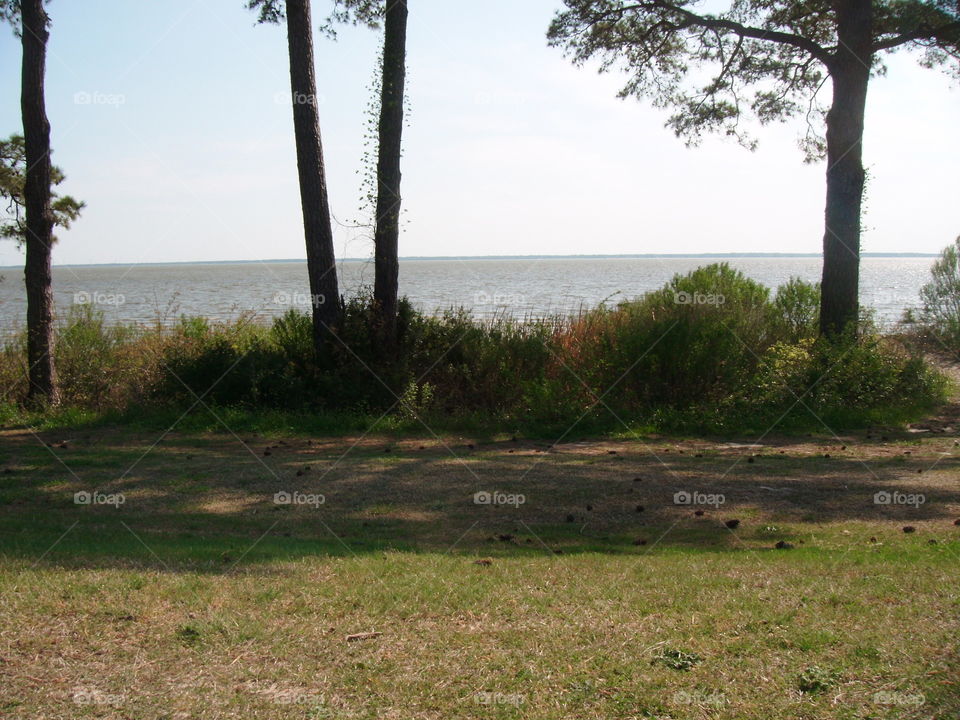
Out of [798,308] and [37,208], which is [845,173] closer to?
[798,308]

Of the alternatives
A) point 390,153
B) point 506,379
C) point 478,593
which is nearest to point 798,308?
point 506,379

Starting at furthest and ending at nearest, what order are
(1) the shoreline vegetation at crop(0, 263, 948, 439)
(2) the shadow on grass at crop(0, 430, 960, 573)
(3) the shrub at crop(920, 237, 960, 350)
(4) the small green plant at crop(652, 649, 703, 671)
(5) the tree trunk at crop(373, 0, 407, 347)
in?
1. (3) the shrub at crop(920, 237, 960, 350)
2. (5) the tree trunk at crop(373, 0, 407, 347)
3. (1) the shoreline vegetation at crop(0, 263, 948, 439)
4. (2) the shadow on grass at crop(0, 430, 960, 573)
5. (4) the small green plant at crop(652, 649, 703, 671)

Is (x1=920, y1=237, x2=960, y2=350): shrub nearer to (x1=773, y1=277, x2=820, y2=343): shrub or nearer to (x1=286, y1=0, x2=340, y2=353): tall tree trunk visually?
(x1=773, y1=277, x2=820, y2=343): shrub

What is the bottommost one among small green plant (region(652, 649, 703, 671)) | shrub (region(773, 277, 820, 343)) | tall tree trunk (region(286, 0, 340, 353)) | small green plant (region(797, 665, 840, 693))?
small green plant (region(652, 649, 703, 671))

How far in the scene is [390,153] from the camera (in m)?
14.0

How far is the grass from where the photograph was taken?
148 inches

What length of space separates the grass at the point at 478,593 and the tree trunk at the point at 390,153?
16.6 ft

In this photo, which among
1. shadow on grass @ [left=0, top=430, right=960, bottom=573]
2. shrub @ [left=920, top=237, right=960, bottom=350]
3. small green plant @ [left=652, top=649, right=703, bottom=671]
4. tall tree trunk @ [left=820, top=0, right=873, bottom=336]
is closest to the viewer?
small green plant @ [left=652, top=649, right=703, bottom=671]

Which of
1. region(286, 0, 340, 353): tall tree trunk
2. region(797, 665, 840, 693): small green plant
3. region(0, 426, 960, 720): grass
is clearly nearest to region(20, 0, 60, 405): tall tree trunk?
region(286, 0, 340, 353): tall tree trunk

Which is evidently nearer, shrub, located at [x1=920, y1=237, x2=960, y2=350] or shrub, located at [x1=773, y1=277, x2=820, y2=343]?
shrub, located at [x1=773, y1=277, x2=820, y2=343]

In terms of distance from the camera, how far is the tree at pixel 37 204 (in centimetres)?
1341

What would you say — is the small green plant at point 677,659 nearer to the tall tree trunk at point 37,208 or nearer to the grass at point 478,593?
the grass at point 478,593

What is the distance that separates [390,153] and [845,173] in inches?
321

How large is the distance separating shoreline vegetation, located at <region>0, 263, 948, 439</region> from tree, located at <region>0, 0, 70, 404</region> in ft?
2.01
